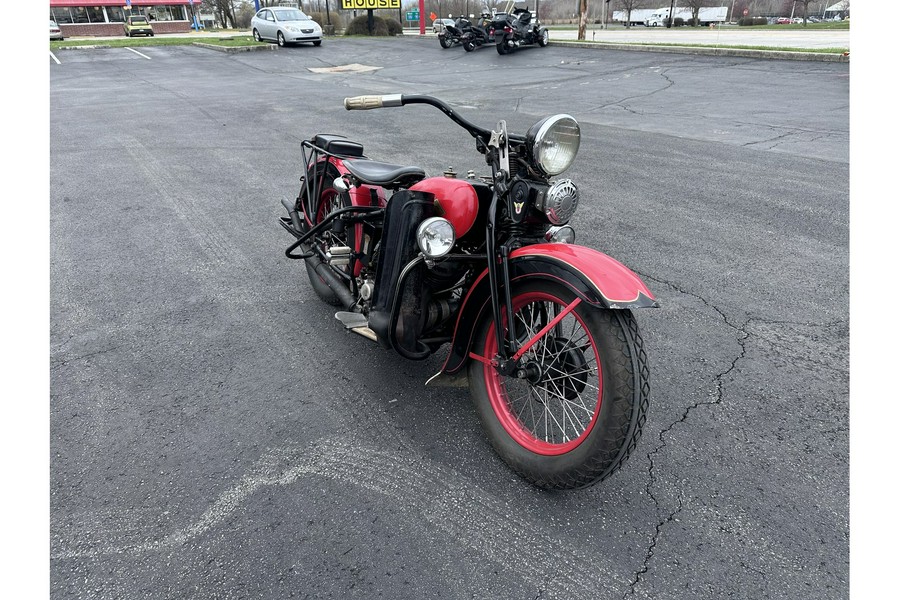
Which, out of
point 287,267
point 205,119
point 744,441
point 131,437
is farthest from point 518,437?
point 205,119

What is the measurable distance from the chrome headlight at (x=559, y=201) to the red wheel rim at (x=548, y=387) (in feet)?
1.10

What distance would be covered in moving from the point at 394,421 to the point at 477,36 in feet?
82.5

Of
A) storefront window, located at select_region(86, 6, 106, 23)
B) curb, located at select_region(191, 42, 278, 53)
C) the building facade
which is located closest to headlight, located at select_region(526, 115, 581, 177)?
curb, located at select_region(191, 42, 278, 53)

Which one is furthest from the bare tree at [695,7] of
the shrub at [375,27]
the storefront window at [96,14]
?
the storefront window at [96,14]

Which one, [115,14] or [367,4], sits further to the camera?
[115,14]

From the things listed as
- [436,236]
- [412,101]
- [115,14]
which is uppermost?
[115,14]

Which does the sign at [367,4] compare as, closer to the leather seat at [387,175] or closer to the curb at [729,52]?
the curb at [729,52]

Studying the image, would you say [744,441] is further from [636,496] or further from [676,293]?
[676,293]

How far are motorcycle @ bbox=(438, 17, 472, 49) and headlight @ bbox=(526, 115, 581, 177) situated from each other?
2512 cm

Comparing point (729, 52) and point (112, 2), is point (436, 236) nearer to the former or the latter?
point (729, 52)

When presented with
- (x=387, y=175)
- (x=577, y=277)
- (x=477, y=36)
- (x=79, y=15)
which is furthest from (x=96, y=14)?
(x=577, y=277)

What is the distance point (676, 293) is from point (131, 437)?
362 centimetres

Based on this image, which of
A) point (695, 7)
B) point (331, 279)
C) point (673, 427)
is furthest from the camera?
point (695, 7)

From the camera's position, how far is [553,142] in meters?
2.34
